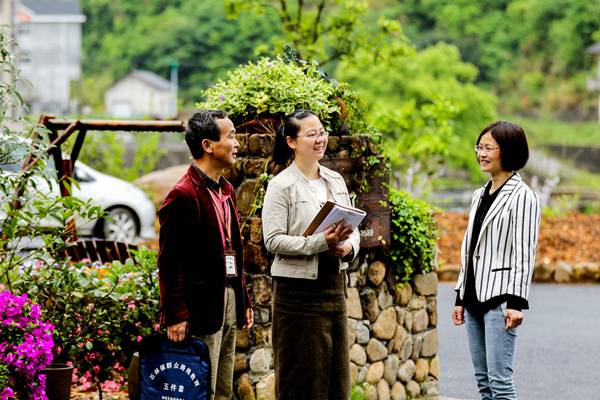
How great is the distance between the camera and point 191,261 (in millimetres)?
5500

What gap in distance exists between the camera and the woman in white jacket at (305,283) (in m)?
5.93

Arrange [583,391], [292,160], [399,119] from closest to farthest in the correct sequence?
[292,160], [583,391], [399,119]

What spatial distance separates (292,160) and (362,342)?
1.63 metres

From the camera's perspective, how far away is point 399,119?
1992 centimetres

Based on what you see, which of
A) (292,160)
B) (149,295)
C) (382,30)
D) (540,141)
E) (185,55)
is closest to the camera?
(292,160)

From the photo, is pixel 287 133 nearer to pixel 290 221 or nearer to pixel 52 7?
pixel 290 221

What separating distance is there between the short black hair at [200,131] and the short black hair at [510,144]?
1376 mm

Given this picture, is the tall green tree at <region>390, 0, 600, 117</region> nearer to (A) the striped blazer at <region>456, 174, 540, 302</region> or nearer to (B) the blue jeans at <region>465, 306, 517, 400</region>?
(A) the striped blazer at <region>456, 174, 540, 302</region>

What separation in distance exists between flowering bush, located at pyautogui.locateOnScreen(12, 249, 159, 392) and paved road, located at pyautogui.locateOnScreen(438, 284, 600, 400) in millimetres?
2759

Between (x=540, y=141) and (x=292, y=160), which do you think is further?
(x=540, y=141)

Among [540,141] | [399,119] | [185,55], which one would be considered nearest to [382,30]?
[399,119]

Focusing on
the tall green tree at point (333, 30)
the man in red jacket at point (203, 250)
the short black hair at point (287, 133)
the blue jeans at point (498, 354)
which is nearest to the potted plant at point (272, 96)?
the short black hair at point (287, 133)

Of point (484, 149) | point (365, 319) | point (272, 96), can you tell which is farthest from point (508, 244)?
point (365, 319)

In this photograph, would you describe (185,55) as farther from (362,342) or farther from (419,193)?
(362,342)
